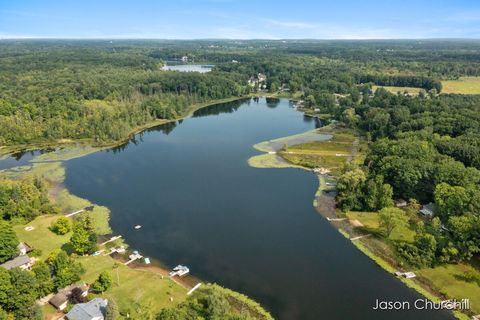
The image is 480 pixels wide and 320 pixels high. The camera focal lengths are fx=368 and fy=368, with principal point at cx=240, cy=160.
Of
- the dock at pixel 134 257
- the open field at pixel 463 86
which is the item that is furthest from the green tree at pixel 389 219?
the open field at pixel 463 86

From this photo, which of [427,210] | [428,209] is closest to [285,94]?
[428,209]

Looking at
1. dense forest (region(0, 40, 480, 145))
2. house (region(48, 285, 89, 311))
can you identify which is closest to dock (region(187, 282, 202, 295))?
house (region(48, 285, 89, 311))

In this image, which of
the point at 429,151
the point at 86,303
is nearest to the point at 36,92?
the point at 86,303

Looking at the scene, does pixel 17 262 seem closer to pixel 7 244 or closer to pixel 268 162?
pixel 7 244

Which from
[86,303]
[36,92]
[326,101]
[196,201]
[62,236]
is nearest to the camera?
[86,303]

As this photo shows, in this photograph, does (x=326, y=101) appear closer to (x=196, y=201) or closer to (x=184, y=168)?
(x=184, y=168)

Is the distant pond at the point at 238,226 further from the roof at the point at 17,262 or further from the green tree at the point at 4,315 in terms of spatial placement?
the green tree at the point at 4,315

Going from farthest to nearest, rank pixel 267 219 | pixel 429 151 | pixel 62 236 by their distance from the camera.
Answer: pixel 429 151 → pixel 267 219 → pixel 62 236
